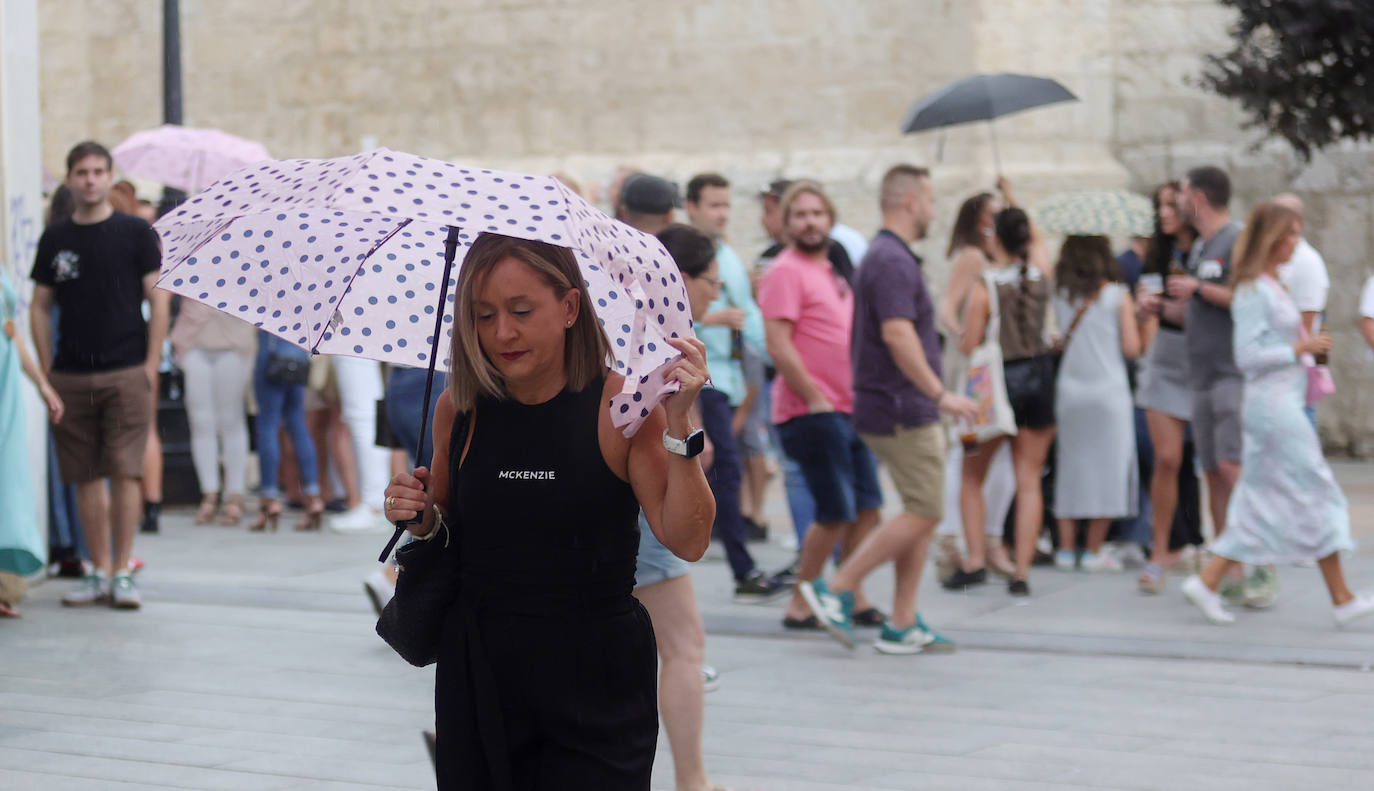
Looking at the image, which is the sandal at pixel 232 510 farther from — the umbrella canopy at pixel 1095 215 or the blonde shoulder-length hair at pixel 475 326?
the blonde shoulder-length hair at pixel 475 326

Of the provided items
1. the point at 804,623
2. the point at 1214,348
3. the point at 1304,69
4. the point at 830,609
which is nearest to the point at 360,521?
the point at 804,623

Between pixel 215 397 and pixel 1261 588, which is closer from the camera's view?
pixel 1261 588

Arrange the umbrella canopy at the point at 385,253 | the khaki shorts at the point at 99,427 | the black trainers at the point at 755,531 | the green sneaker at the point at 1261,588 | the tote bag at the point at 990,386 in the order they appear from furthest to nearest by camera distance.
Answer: the black trainers at the point at 755,531 → the tote bag at the point at 990,386 → the khaki shorts at the point at 99,427 → the green sneaker at the point at 1261,588 → the umbrella canopy at the point at 385,253

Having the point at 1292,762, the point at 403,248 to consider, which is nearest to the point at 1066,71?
the point at 1292,762

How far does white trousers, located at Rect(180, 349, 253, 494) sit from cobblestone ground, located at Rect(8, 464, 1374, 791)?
8.01 ft

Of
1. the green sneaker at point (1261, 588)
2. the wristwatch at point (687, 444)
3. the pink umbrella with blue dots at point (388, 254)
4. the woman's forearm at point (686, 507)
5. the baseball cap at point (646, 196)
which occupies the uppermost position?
the pink umbrella with blue dots at point (388, 254)

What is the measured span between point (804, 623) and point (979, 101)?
357cm

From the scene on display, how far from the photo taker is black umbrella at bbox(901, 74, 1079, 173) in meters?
9.95

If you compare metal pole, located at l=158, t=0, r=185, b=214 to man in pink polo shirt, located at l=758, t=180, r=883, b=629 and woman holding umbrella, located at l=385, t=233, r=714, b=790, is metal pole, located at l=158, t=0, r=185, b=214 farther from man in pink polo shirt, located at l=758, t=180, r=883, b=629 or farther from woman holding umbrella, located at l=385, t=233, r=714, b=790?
woman holding umbrella, located at l=385, t=233, r=714, b=790

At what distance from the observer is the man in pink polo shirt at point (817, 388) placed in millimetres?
7652

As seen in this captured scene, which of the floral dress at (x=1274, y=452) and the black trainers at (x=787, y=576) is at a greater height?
the floral dress at (x=1274, y=452)

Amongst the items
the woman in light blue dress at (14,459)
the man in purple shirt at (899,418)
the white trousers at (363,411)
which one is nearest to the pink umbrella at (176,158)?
the white trousers at (363,411)

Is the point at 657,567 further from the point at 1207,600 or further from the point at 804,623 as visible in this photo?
the point at 1207,600

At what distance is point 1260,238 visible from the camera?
7914mm
